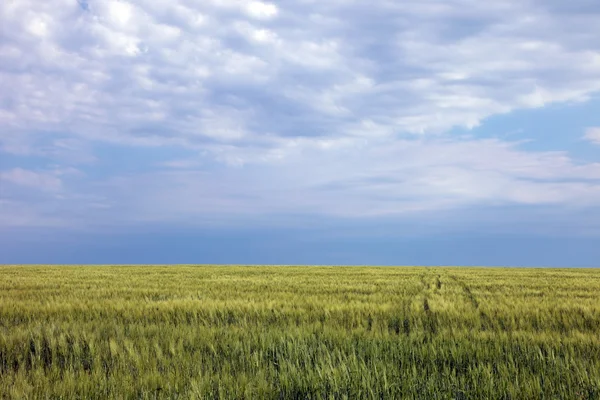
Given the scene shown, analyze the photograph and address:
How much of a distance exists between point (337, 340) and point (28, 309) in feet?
20.9

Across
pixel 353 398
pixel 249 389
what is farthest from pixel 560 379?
pixel 249 389

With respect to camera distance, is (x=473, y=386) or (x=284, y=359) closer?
(x=473, y=386)

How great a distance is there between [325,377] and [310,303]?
16.2 ft

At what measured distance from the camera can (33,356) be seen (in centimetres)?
505

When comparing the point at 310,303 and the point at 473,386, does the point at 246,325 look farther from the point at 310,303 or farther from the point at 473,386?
the point at 473,386

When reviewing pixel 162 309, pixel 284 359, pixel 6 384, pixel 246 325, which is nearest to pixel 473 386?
pixel 284 359

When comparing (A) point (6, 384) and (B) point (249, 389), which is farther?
(A) point (6, 384)

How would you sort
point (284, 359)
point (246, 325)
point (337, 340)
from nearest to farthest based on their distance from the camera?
point (284, 359) < point (337, 340) < point (246, 325)

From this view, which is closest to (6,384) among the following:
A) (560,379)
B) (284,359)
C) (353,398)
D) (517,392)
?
(284,359)

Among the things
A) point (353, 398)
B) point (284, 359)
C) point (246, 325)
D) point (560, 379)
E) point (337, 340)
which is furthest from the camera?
point (246, 325)

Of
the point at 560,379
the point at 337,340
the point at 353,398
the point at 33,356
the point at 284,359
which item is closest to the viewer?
the point at 353,398

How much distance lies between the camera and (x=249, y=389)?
3619 millimetres

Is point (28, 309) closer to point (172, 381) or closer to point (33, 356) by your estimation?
point (33, 356)

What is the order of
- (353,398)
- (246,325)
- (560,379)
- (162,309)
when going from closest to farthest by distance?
1. (353,398)
2. (560,379)
3. (246,325)
4. (162,309)
